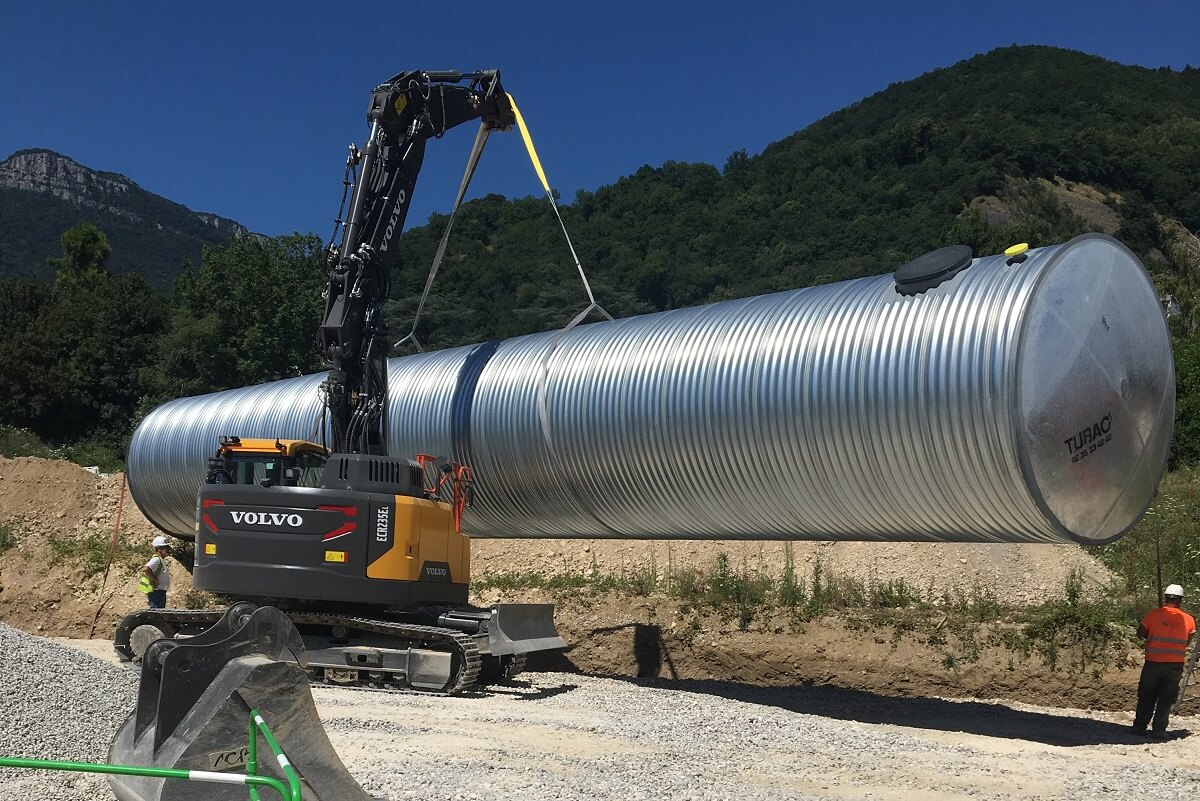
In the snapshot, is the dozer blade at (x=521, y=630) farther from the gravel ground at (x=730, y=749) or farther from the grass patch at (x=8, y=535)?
the grass patch at (x=8, y=535)

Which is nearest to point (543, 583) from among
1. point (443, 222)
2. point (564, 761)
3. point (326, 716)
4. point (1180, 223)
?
point (326, 716)

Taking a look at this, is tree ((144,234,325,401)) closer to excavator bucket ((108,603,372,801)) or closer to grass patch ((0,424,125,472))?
grass patch ((0,424,125,472))

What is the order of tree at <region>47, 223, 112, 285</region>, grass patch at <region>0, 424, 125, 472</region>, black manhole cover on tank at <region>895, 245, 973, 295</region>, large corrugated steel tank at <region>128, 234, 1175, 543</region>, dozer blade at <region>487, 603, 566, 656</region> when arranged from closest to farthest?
large corrugated steel tank at <region>128, 234, 1175, 543</region> < black manhole cover on tank at <region>895, 245, 973, 295</region> < dozer blade at <region>487, 603, 566, 656</region> < grass patch at <region>0, 424, 125, 472</region> < tree at <region>47, 223, 112, 285</region>

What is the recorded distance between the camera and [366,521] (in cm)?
1265

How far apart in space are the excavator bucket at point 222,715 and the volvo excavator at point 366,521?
5.04m

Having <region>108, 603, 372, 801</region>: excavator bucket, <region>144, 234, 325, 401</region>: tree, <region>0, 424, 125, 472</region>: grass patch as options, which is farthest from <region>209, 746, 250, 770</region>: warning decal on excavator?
<region>144, 234, 325, 401</region>: tree

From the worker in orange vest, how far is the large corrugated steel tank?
1350 millimetres

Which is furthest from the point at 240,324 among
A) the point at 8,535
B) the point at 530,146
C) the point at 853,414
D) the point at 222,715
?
the point at 222,715

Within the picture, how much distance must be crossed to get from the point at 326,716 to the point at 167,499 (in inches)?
431

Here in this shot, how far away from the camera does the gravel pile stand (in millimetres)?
7465

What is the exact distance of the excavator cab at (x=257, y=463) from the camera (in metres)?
13.3

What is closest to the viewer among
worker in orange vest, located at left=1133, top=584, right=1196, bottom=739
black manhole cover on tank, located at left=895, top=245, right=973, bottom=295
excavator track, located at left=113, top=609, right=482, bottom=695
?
black manhole cover on tank, located at left=895, top=245, right=973, bottom=295

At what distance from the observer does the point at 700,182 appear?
83.9 meters

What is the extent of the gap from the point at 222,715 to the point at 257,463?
22.5 ft
